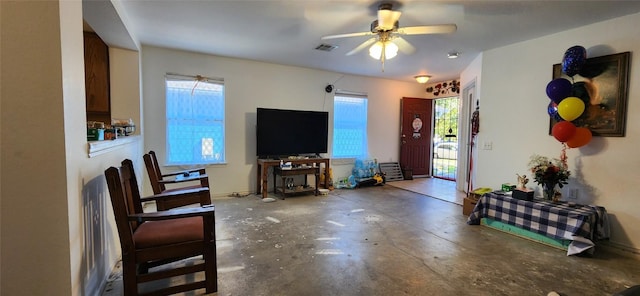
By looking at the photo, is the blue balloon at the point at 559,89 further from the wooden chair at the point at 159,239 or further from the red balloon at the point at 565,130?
the wooden chair at the point at 159,239

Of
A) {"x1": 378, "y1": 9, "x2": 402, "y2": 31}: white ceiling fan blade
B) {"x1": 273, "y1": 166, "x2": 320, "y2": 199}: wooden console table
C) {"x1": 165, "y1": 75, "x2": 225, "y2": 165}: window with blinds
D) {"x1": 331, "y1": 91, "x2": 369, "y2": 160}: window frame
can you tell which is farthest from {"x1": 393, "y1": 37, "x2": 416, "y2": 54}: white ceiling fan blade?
{"x1": 165, "y1": 75, "x2": 225, "y2": 165}: window with blinds

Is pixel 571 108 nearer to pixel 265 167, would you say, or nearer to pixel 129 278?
pixel 265 167

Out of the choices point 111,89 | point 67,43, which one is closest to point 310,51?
point 111,89

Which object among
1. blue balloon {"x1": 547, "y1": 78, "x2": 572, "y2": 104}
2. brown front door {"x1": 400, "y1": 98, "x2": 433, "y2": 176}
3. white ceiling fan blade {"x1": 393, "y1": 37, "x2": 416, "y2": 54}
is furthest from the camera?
brown front door {"x1": 400, "y1": 98, "x2": 433, "y2": 176}

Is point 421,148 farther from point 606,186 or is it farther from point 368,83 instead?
point 606,186

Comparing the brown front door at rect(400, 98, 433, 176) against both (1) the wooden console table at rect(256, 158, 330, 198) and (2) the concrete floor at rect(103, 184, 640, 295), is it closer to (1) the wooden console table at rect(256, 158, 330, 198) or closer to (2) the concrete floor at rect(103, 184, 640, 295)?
(1) the wooden console table at rect(256, 158, 330, 198)

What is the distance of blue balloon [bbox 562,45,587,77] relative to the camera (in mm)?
2903

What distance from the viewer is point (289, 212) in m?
3.96

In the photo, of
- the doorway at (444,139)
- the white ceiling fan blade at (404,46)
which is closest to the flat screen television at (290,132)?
the white ceiling fan blade at (404,46)

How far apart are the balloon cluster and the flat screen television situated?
3.35 metres

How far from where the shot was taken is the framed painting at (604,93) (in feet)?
9.28

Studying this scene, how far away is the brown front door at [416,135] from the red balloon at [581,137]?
3.70 meters

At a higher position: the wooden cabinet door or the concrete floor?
the wooden cabinet door

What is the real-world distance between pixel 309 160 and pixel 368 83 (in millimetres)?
2339
